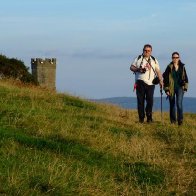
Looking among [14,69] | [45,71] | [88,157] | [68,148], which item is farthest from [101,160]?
[45,71]

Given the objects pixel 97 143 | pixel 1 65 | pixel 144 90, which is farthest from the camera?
pixel 1 65

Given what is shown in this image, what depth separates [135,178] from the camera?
28.2 ft

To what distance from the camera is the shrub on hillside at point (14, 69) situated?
32344 mm

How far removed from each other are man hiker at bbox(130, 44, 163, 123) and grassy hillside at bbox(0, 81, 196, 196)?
223cm

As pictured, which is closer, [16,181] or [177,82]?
[16,181]

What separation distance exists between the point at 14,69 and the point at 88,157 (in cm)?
Result: 2458

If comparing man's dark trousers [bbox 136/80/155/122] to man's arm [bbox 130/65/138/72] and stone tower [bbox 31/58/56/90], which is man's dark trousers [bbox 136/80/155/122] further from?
stone tower [bbox 31/58/56/90]

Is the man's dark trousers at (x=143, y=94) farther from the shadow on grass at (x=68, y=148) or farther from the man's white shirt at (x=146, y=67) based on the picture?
the shadow on grass at (x=68, y=148)

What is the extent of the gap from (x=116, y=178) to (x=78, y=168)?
0.60 m

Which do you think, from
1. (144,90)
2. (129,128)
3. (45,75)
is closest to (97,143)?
(129,128)

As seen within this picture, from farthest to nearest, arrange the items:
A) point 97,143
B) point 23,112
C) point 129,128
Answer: point 129,128 < point 23,112 < point 97,143

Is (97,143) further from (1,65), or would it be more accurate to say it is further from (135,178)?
(1,65)

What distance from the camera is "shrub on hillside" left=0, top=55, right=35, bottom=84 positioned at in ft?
106

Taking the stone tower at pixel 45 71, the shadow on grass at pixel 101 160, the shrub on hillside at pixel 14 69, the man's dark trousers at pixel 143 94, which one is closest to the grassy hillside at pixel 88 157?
the shadow on grass at pixel 101 160
